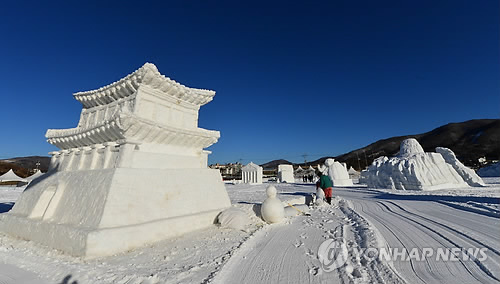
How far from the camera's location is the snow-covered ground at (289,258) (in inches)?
117

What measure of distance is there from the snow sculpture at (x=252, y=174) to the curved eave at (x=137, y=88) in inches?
879

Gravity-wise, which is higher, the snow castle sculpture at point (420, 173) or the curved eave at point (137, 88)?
the curved eave at point (137, 88)

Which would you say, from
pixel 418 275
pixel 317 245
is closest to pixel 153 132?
pixel 317 245

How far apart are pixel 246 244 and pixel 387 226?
11.6 ft

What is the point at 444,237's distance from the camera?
13.9ft

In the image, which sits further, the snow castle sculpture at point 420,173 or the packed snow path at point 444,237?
the snow castle sculpture at point 420,173

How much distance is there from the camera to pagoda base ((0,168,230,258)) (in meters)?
4.31

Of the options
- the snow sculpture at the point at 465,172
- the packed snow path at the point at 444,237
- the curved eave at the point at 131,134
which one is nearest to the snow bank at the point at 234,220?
the curved eave at the point at 131,134

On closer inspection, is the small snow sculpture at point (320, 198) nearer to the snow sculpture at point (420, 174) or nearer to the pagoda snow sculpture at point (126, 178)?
the pagoda snow sculpture at point (126, 178)

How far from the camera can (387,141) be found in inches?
4882

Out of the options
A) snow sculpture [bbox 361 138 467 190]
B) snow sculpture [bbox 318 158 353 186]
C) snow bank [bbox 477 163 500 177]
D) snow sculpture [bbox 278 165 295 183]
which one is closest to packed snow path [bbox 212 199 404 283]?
snow sculpture [bbox 361 138 467 190]

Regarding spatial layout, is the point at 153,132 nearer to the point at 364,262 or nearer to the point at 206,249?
the point at 206,249

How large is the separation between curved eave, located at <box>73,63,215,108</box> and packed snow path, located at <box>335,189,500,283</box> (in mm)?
6744

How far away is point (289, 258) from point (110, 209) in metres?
3.75
